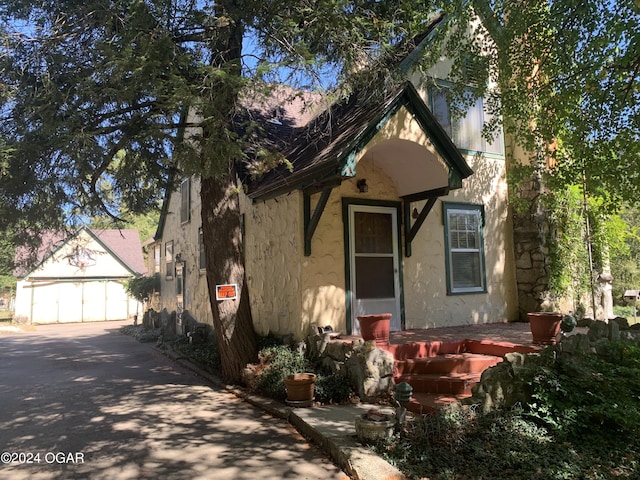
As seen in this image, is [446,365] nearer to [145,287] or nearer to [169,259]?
[169,259]

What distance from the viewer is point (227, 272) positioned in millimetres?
8148

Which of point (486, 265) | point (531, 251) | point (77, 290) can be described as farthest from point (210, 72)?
point (77, 290)

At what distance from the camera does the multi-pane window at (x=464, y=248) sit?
9641 mm

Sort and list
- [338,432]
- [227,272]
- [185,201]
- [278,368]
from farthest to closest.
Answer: [185,201] < [227,272] < [278,368] < [338,432]

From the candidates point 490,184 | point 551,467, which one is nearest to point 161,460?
point 551,467

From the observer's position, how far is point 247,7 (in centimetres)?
681

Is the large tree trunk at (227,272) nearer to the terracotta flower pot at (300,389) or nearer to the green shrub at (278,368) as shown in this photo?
the green shrub at (278,368)

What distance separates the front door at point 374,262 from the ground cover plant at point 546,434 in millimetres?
3710

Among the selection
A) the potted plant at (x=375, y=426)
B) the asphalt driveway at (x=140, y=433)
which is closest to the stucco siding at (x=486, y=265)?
the asphalt driveway at (x=140, y=433)

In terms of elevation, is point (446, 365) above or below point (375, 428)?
above

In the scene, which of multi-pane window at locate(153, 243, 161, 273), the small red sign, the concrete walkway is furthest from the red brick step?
multi-pane window at locate(153, 243, 161, 273)

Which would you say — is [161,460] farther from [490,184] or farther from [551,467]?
[490,184]

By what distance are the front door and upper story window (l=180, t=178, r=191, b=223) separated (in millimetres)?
7606

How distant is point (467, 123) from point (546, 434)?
292 inches
